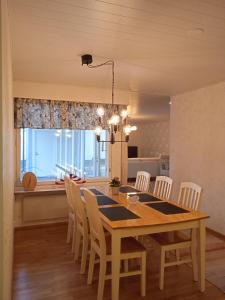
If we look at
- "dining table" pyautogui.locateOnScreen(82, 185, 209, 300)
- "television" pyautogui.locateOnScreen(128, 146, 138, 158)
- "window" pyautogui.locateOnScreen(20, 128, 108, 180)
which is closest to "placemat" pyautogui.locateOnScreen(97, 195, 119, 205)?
"dining table" pyautogui.locateOnScreen(82, 185, 209, 300)

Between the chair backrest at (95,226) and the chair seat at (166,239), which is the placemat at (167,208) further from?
the chair backrest at (95,226)

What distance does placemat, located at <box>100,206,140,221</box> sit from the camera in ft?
8.19

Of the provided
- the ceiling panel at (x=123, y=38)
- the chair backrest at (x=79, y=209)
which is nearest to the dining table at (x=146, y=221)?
the chair backrest at (x=79, y=209)

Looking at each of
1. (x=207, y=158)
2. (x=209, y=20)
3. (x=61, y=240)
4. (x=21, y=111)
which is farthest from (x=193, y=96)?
(x=61, y=240)

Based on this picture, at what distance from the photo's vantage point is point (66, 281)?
2.74m

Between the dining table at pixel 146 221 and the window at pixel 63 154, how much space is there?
6.17 feet

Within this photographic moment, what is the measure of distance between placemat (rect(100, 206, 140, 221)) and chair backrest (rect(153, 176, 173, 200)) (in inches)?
A: 37.1

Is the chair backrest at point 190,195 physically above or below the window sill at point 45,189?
above

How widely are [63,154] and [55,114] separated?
2.72 feet

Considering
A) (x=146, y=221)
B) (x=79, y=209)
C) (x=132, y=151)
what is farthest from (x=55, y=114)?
(x=132, y=151)

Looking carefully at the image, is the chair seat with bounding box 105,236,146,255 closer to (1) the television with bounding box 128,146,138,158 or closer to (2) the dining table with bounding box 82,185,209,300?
(2) the dining table with bounding box 82,185,209,300

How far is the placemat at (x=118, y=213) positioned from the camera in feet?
8.19

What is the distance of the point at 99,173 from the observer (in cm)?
502

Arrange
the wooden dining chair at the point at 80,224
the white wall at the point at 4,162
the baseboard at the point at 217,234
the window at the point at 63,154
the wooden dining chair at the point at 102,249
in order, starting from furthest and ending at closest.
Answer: the window at the point at 63,154
the baseboard at the point at 217,234
the wooden dining chair at the point at 80,224
the wooden dining chair at the point at 102,249
the white wall at the point at 4,162
